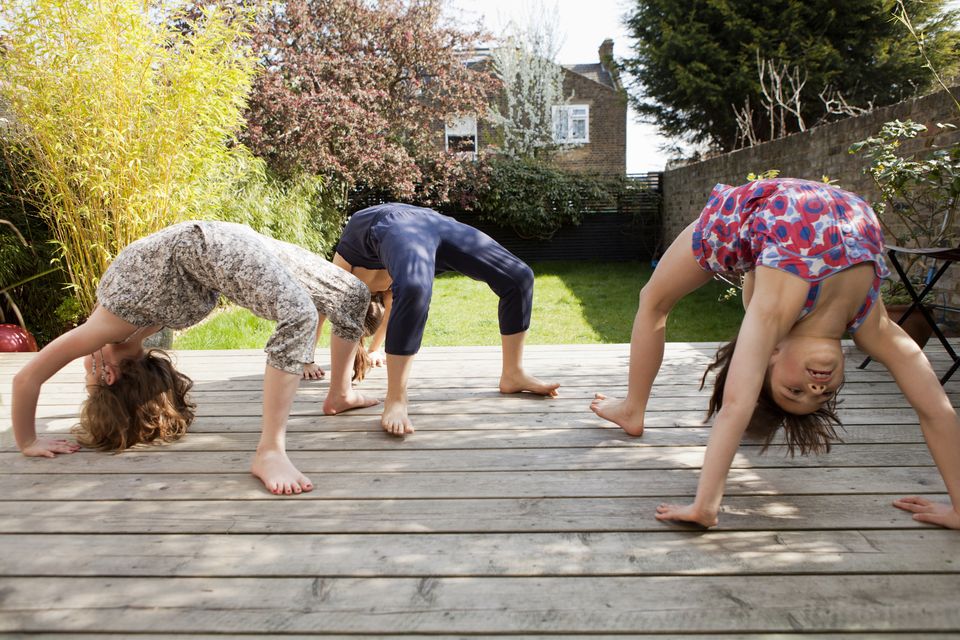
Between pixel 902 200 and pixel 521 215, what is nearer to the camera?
pixel 902 200

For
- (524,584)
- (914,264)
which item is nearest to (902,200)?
(914,264)

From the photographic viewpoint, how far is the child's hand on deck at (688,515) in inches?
58.6

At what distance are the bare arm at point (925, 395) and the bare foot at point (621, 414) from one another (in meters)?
0.80

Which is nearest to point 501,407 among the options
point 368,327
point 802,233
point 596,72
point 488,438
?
point 488,438

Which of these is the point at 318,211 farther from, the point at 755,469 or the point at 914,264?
the point at 755,469

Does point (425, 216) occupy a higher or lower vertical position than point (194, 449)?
higher

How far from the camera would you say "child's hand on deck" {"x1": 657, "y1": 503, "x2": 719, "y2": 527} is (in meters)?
1.49

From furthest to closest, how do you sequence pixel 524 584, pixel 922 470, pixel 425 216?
pixel 425 216 < pixel 922 470 < pixel 524 584

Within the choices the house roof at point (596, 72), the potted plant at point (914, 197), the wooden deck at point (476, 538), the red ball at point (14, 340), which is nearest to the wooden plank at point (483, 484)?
the wooden deck at point (476, 538)

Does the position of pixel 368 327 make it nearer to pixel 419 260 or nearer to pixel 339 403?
pixel 339 403

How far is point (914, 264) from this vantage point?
4.49m

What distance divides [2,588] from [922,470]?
233 centimetres

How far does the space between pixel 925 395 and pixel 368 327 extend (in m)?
2.31

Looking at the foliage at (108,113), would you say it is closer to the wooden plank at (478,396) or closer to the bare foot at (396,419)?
the wooden plank at (478,396)
